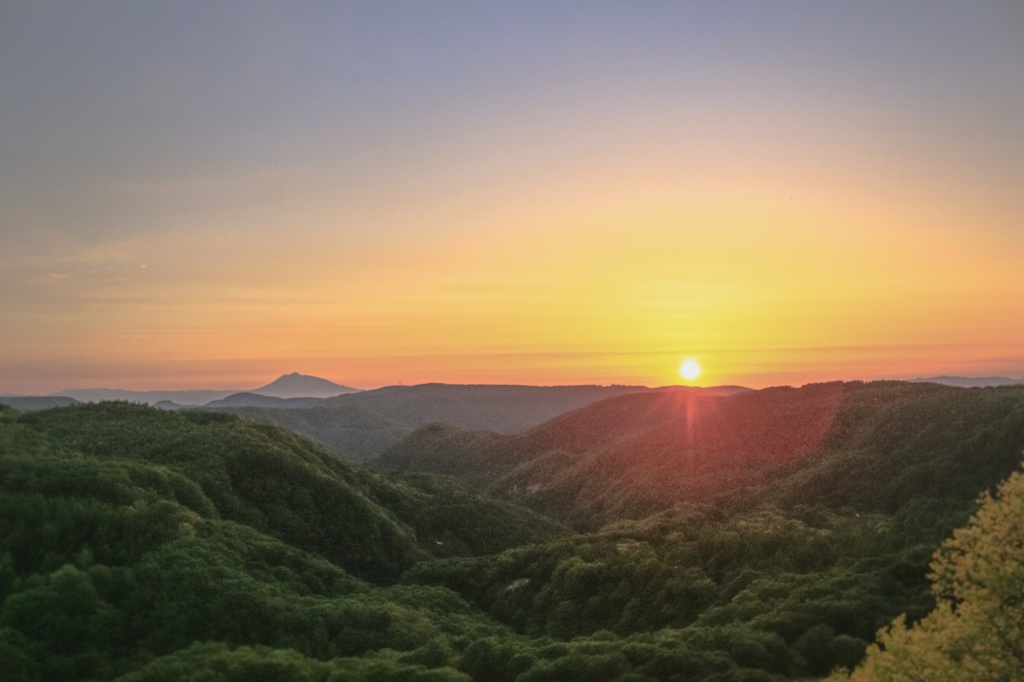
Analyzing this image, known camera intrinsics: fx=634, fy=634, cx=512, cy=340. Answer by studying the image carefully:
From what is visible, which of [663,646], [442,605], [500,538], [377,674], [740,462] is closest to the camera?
[377,674]

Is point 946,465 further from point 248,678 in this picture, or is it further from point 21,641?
point 21,641

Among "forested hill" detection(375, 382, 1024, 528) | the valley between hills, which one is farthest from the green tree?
"forested hill" detection(375, 382, 1024, 528)

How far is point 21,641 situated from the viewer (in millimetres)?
47344

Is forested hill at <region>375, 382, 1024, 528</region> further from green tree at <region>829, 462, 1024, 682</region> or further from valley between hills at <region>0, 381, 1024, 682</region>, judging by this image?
green tree at <region>829, 462, 1024, 682</region>

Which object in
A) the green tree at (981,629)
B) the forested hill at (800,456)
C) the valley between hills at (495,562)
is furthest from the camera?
the forested hill at (800,456)

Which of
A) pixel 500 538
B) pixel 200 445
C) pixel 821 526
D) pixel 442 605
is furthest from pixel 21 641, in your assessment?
pixel 821 526

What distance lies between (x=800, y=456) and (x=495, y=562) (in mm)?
66749

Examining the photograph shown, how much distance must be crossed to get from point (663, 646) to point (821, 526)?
146 feet

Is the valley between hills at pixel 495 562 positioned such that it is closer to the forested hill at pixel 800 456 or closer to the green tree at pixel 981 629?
the green tree at pixel 981 629

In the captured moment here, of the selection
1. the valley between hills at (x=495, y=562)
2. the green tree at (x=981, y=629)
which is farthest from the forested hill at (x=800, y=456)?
the green tree at (x=981, y=629)

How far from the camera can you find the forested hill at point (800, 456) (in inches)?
3184

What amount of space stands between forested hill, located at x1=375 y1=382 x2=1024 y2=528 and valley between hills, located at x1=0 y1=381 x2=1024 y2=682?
708 mm

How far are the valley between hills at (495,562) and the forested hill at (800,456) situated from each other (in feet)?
2.32

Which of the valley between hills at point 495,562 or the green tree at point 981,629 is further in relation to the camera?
the valley between hills at point 495,562
